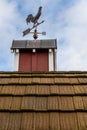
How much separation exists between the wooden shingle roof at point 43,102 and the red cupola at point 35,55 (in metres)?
3.38

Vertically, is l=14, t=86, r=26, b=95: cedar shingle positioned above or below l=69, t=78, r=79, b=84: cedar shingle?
below

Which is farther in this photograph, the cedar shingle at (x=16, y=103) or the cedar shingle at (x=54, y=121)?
the cedar shingle at (x=16, y=103)

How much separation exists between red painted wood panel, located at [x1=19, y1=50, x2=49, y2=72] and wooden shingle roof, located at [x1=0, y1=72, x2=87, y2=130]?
11.3ft

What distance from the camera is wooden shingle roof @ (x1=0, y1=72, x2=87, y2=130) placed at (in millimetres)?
1922

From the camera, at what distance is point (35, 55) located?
639 cm

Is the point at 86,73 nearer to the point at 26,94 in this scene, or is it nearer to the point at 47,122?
the point at 26,94

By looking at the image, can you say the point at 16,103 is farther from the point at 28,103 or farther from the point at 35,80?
the point at 35,80

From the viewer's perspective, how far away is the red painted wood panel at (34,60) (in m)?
6.23

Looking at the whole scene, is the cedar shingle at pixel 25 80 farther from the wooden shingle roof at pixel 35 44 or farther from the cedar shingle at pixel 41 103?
the wooden shingle roof at pixel 35 44

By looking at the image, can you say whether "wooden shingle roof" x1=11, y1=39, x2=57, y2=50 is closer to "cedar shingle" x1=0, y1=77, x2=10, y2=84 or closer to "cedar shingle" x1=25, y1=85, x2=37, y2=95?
"cedar shingle" x1=0, y1=77, x2=10, y2=84

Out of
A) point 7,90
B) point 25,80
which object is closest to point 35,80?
point 25,80

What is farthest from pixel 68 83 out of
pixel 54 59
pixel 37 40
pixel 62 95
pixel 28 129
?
pixel 37 40

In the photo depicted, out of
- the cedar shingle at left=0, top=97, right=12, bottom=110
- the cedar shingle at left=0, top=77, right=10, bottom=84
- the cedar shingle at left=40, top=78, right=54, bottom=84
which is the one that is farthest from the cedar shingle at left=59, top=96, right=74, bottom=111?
the cedar shingle at left=0, top=77, right=10, bottom=84

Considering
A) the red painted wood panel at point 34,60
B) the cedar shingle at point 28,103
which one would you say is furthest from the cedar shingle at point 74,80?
the red painted wood panel at point 34,60
